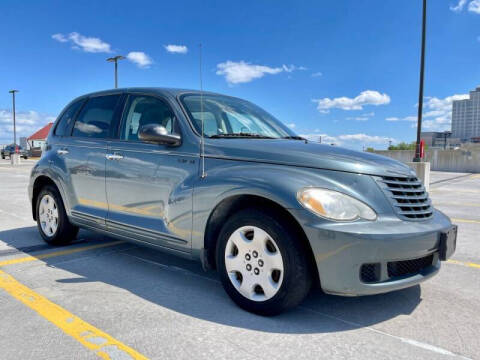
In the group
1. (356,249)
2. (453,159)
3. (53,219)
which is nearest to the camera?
(356,249)

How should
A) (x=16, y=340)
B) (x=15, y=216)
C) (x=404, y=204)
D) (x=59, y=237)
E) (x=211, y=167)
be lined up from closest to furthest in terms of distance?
(x=16, y=340)
(x=404, y=204)
(x=211, y=167)
(x=59, y=237)
(x=15, y=216)

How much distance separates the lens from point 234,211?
10.0 feet

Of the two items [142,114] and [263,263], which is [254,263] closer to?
[263,263]

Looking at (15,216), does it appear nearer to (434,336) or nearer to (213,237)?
(213,237)

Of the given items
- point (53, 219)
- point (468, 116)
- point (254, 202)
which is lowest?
point (53, 219)

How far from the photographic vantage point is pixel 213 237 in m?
3.17

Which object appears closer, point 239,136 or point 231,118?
point 239,136

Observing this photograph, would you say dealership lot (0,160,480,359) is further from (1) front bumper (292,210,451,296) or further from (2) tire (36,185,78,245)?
(2) tire (36,185,78,245)

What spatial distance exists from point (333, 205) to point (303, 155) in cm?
47

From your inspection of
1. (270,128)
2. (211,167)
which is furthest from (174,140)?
(270,128)

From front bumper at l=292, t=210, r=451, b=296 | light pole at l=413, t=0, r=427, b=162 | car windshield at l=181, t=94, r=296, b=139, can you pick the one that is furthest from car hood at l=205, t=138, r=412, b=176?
light pole at l=413, t=0, r=427, b=162

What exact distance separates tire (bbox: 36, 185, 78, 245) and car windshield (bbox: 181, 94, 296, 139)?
2.20 metres

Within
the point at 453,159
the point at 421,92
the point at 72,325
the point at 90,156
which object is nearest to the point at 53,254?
the point at 90,156

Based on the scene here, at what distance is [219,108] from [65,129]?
2.10 m
